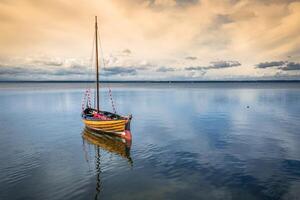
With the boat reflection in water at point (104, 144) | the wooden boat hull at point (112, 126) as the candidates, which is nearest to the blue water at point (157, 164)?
the boat reflection in water at point (104, 144)

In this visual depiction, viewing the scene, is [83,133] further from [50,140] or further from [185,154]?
[185,154]

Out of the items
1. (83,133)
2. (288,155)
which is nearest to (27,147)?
(83,133)

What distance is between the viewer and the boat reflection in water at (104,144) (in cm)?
2773

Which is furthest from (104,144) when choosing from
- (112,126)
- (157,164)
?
(157,164)

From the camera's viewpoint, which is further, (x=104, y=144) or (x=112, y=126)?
(x=112, y=126)

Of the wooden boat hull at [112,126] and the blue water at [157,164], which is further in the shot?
the wooden boat hull at [112,126]

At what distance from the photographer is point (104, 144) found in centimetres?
3391

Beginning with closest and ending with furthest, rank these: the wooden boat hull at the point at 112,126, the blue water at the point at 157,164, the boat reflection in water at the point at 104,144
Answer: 1. the blue water at the point at 157,164
2. the boat reflection in water at the point at 104,144
3. the wooden boat hull at the point at 112,126

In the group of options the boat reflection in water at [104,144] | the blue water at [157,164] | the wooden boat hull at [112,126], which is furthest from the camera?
the wooden boat hull at [112,126]

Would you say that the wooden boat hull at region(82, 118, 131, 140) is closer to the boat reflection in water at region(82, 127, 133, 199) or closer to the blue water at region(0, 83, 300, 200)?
the boat reflection in water at region(82, 127, 133, 199)

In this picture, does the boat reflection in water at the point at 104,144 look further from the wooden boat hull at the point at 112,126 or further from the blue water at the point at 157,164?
the wooden boat hull at the point at 112,126

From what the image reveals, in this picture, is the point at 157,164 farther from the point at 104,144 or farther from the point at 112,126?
the point at 112,126

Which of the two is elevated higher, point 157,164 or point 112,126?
point 112,126

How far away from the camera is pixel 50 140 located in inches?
1427
